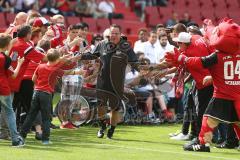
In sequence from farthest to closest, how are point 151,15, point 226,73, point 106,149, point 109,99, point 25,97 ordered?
point 151,15
point 109,99
point 25,97
point 106,149
point 226,73

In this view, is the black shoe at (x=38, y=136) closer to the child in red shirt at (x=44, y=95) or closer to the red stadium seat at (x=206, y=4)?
the child in red shirt at (x=44, y=95)

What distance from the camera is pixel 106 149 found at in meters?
11.9

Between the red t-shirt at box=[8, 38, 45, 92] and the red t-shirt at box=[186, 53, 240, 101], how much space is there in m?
2.45

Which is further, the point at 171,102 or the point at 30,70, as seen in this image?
the point at 171,102

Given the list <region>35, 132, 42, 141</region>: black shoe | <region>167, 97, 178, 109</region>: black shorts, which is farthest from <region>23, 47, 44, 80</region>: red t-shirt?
<region>167, 97, 178, 109</region>: black shorts

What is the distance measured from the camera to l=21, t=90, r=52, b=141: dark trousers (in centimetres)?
1217

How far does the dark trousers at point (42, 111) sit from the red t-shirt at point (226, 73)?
2.26 meters

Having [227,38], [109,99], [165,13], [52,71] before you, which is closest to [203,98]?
[227,38]

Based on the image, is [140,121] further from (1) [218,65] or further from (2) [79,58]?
(1) [218,65]

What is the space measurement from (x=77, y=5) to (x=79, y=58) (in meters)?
12.2

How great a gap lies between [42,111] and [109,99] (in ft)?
5.89

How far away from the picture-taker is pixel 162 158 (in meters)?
11.0

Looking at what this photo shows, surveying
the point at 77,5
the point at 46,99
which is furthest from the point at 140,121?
the point at 77,5

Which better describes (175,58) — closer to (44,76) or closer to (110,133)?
(44,76)
